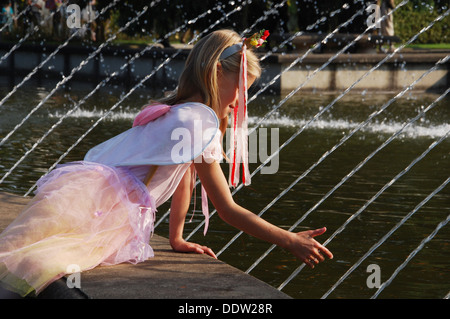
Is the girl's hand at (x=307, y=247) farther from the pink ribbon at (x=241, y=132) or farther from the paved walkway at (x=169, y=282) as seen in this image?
the pink ribbon at (x=241, y=132)

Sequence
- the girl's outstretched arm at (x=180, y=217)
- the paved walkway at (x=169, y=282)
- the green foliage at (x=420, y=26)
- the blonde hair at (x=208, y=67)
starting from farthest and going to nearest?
the green foliage at (x=420, y=26), the girl's outstretched arm at (x=180, y=217), the blonde hair at (x=208, y=67), the paved walkway at (x=169, y=282)

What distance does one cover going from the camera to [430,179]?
339 inches

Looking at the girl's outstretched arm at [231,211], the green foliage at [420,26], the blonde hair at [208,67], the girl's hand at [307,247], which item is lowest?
the girl's hand at [307,247]

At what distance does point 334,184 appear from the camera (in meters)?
8.32

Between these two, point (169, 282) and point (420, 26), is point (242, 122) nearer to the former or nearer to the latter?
point (169, 282)

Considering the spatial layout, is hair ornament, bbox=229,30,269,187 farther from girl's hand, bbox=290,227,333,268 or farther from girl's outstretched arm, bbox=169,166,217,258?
girl's hand, bbox=290,227,333,268

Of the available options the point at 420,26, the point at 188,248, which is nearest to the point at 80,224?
the point at 188,248

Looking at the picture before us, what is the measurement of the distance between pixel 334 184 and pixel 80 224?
4850 millimetres

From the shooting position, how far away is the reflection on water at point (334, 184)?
533 centimetres

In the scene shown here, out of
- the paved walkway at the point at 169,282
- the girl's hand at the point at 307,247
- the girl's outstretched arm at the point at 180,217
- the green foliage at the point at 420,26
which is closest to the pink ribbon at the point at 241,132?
the girl's outstretched arm at the point at 180,217

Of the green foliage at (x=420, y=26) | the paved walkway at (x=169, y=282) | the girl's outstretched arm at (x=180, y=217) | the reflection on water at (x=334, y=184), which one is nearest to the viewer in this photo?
the paved walkway at (x=169, y=282)

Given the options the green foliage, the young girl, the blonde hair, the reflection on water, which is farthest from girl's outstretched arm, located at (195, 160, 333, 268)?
the green foliage

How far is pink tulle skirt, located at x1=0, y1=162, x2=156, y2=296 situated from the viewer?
358 cm

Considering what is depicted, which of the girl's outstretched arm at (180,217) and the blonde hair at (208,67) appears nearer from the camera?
the blonde hair at (208,67)
